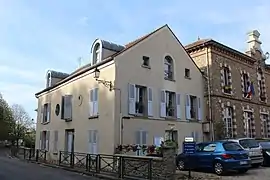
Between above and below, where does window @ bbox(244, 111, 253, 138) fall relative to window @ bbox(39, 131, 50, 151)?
above

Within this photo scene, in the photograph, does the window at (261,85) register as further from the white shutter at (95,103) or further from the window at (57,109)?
the window at (57,109)

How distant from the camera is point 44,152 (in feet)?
63.3

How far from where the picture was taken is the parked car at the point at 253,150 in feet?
41.7

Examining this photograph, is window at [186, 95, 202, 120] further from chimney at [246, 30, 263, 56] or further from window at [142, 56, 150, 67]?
chimney at [246, 30, 263, 56]

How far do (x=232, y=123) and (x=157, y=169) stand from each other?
11.3 meters

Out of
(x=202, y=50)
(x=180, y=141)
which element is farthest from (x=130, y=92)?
(x=202, y=50)

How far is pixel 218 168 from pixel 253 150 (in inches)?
104

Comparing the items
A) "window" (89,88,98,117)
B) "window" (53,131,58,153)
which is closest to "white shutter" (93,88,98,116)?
"window" (89,88,98,117)

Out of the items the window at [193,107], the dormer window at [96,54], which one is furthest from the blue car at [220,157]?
the dormer window at [96,54]

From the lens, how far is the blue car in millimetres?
10938

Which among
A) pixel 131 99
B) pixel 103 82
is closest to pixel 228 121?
pixel 131 99

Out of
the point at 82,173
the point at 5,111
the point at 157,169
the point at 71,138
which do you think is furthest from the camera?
the point at 5,111

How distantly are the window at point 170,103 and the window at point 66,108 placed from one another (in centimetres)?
583

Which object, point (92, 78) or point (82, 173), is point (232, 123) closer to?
point (92, 78)
